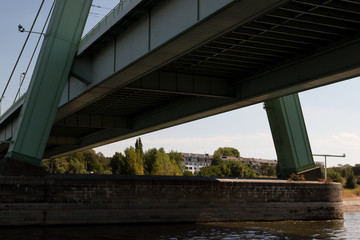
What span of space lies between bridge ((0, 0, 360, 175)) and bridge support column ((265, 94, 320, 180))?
0.07 meters

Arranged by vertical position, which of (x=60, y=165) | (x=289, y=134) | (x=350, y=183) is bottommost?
(x=350, y=183)

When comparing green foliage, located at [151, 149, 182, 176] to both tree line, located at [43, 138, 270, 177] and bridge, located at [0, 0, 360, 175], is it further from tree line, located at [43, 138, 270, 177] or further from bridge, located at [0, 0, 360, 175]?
bridge, located at [0, 0, 360, 175]

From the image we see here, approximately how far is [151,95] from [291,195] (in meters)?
10.9

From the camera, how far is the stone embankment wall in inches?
859

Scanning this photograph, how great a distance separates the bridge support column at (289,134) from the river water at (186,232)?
22.1ft

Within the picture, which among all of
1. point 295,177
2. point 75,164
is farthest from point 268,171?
point 295,177

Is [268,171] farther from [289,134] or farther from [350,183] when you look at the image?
[289,134]

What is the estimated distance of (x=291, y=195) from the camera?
3023 centimetres

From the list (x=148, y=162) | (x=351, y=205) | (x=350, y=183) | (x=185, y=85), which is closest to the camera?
(x=185, y=85)

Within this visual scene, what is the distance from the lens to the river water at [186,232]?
19.4 metres

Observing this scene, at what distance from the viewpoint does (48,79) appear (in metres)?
23.0

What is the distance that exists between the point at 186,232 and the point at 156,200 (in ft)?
13.9

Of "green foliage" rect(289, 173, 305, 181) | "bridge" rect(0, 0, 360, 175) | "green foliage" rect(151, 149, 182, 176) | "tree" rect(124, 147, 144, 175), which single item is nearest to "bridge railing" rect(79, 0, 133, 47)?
"bridge" rect(0, 0, 360, 175)

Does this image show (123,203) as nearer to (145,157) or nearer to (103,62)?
(103,62)
